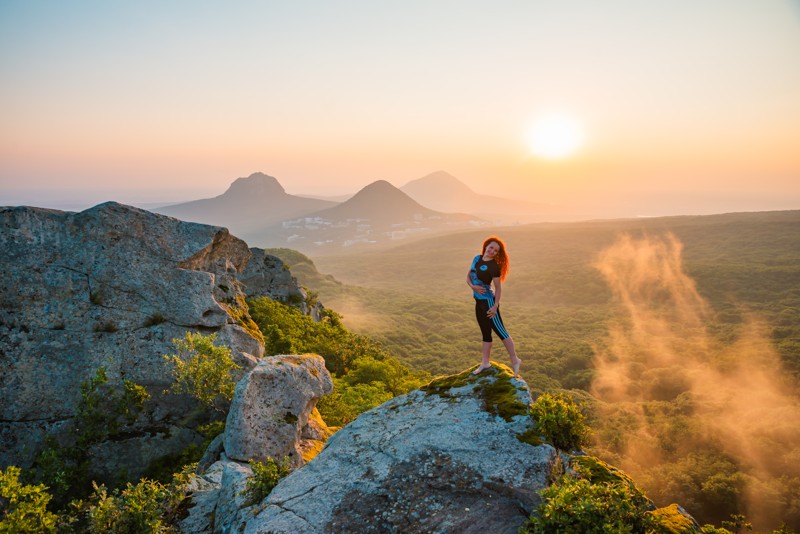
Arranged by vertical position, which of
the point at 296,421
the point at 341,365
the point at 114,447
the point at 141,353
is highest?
the point at 141,353

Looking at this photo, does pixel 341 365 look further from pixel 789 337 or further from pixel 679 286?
pixel 679 286

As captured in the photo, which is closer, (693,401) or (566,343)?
(693,401)

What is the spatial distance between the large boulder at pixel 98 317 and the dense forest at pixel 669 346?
18.2 meters

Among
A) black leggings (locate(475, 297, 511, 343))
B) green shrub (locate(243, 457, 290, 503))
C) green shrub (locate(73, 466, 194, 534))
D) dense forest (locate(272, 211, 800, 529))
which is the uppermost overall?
black leggings (locate(475, 297, 511, 343))

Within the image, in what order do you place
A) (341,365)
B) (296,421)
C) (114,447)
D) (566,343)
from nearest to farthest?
(296,421), (114,447), (341,365), (566,343)

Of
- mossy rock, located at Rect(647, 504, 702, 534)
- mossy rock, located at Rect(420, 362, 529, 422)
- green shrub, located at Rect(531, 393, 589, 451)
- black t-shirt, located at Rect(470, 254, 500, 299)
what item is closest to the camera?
mossy rock, located at Rect(647, 504, 702, 534)

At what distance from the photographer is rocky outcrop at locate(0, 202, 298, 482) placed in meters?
14.1

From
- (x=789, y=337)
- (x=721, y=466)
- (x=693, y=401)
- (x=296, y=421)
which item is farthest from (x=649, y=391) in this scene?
(x=296, y=421)

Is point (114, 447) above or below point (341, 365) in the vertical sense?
above

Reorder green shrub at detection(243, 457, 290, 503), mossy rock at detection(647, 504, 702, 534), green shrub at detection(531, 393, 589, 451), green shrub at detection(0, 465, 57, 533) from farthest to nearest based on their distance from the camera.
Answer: green shrub at detection(243, 457, 290, 503), green shrub at detection(531, 393, 589, 451), green shrub at detection(0, 465, 57, 533), mossy rock at detection(647, 504, 702, 534)

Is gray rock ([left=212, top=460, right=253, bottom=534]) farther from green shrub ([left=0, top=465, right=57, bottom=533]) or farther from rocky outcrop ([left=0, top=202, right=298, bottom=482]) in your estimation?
rocky outcrop ([left=0, top=202, right=298, bottom=482])

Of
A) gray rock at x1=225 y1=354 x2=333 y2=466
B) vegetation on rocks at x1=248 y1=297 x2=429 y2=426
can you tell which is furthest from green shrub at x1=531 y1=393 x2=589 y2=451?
vegetation on rocks at x1=248 y1=297 x2=429 y2=426

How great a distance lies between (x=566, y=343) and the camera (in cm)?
10006

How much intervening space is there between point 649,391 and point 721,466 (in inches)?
1139
